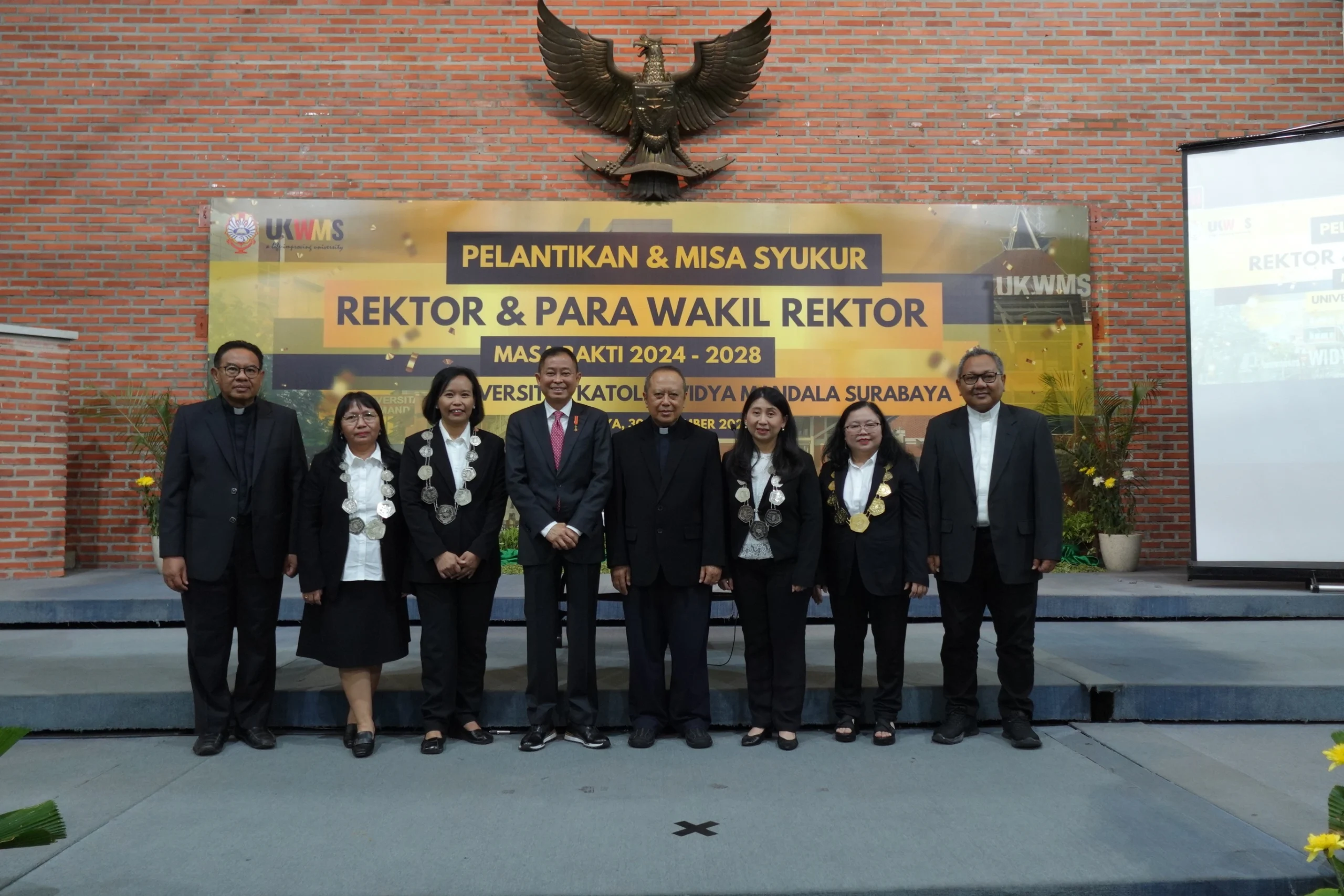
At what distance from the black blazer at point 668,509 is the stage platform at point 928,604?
1.42 meters

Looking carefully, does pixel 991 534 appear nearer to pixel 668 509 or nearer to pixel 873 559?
pixel 873 559

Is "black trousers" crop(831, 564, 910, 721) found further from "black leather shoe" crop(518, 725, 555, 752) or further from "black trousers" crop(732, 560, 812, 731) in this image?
"black leather shoe" crop(518, 725, 555, 752)

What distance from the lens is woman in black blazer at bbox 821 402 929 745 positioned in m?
3.32

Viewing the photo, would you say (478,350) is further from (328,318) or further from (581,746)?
(581,746)

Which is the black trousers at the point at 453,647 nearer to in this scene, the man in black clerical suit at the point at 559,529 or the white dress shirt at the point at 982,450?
the man in black clerical suit at the point at 559,529

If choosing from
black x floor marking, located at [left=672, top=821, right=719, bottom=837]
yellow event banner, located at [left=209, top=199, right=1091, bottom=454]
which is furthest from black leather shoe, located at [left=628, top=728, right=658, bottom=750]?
yellow event banner, located at [left=209, top=199, right=1091, bottom=454]

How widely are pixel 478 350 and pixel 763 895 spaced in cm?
516

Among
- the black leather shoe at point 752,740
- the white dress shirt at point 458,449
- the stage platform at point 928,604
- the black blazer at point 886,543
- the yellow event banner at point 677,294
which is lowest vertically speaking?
the black leather shoe at point 752,740

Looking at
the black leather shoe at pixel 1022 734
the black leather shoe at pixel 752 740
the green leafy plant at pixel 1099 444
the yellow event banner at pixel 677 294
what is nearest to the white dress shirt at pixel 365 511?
the black leather shoe at pixel 752 740

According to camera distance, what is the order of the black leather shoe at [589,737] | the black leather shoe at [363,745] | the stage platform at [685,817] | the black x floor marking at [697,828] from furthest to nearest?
1. the black leather shoe at [589,737]
2. the black leather shoe at [363,745]
3. the black x floor marking at [697,828]
4. the stage platform at [685,817]

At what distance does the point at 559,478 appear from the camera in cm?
336

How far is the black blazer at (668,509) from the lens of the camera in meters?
3.31

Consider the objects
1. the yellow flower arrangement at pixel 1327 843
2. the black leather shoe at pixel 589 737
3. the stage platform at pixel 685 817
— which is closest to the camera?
the yellow flower arrangement at pixel 1327 843

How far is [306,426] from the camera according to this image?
652 centimetres
